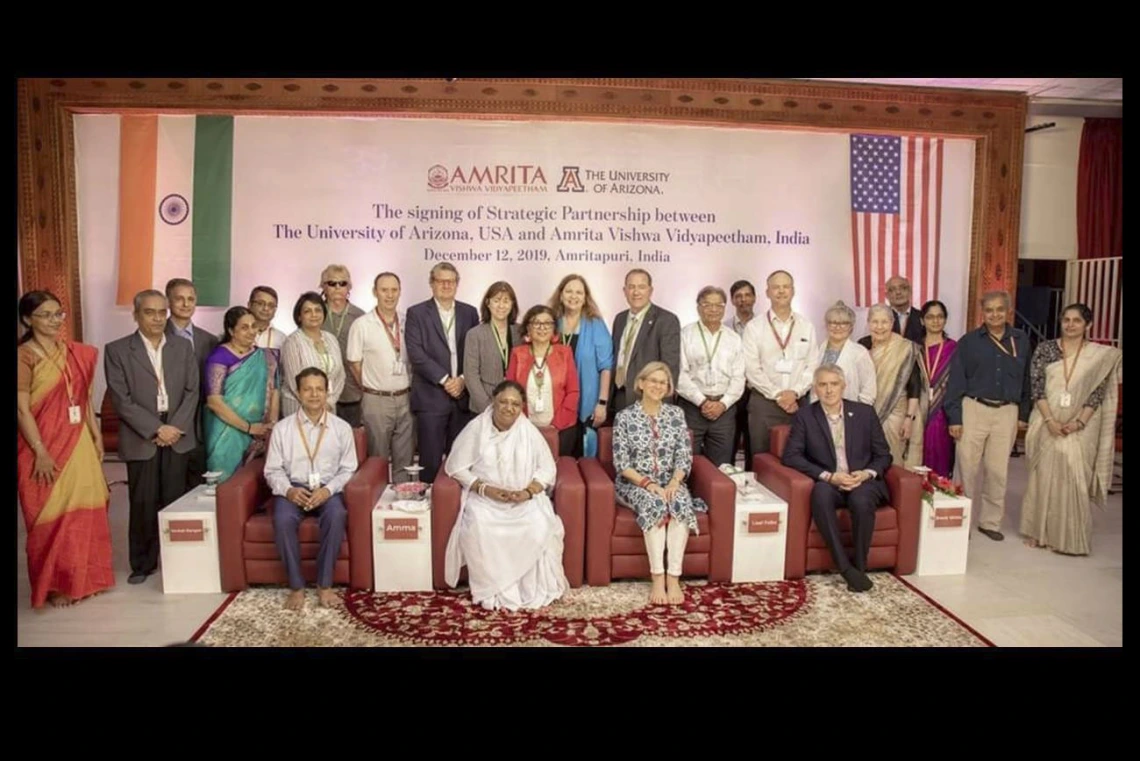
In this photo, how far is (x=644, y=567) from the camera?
3.73 m

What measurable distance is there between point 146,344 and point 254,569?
1.30 meters

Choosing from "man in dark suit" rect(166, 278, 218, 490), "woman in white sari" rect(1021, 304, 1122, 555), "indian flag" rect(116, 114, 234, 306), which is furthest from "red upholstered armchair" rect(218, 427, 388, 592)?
"woman in white sari" rect(1021, 304, 1122, 555)

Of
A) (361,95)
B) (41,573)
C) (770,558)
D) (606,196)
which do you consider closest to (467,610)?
(770,558)

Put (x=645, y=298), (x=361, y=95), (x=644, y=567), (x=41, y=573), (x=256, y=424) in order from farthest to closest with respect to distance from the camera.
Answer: (x=361, y=95) → (x=645, y=298) → (x=256, y=424) → (x=644, y=567) → (x=41, y=573)

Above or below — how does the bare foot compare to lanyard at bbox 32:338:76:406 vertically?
below

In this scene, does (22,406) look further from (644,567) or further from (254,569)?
(644,567)

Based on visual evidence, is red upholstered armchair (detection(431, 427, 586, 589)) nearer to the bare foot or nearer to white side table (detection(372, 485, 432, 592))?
white side table (detection(372, 485, 432, 592))

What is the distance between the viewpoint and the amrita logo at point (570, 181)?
6.34 m

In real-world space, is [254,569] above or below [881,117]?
below

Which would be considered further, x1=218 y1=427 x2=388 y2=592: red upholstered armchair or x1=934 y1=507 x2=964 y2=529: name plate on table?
x1=934 y1=507 x2=964 y2=529: name plate on table

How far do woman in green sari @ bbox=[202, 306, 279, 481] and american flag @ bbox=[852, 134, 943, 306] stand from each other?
5.09 metres

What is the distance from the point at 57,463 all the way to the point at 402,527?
5.32ft

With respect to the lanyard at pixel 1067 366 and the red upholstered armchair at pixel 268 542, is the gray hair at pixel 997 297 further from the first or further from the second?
the red upholstered armchair at pixel 268 542

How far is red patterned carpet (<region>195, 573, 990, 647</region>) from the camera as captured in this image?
3160 millimetres
